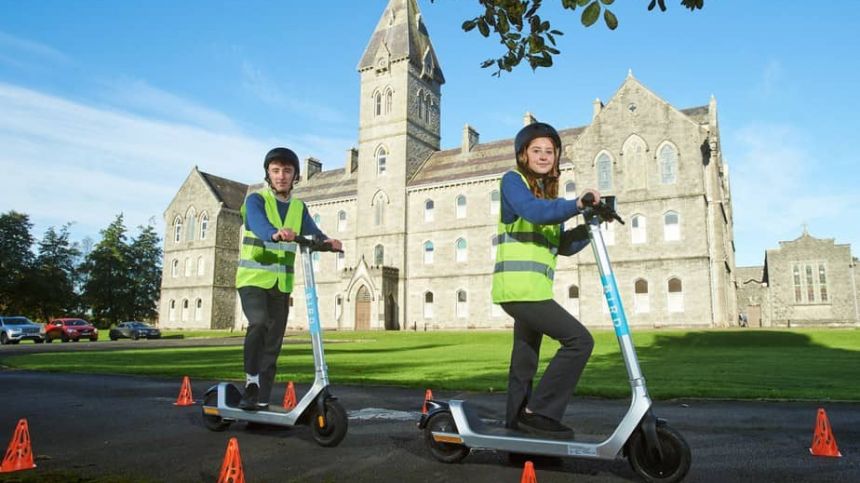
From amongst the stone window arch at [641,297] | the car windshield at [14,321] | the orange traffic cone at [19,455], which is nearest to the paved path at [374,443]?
the orange traffic cone at [19,455]

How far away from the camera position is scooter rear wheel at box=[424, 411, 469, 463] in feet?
14.1

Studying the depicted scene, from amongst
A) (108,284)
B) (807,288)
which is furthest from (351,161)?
(807,288)

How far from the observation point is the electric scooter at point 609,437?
3.52 metres

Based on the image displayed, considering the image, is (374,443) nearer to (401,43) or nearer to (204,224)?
(401,43)

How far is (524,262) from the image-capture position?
13.8 ft

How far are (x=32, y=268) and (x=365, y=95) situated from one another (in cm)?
4050

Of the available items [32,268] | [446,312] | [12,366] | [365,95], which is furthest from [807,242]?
[32,268]

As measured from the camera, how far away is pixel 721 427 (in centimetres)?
563

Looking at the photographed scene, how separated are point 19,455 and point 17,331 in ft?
129

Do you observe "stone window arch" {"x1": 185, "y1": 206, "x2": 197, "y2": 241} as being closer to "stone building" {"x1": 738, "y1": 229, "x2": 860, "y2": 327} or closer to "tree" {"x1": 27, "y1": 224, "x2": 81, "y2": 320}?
"tree" {"x1": 27, "y1": 224, "x2": 81, "y2": 320}

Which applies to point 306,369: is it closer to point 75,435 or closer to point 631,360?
point 75,435

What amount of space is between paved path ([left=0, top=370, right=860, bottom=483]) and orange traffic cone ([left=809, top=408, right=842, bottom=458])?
0.09 m

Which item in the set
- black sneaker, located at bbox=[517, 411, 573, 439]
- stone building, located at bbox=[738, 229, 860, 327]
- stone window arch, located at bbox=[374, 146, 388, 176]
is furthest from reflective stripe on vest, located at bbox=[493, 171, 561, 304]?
stone building, located at bbox=[738, 229, 860, 327]

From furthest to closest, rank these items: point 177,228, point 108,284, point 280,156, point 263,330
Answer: point 108,284 → point 177,228 → point 280,156 → point 263,330
